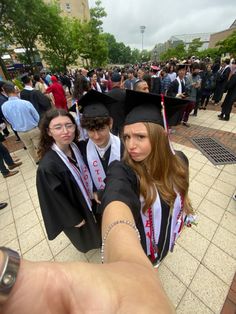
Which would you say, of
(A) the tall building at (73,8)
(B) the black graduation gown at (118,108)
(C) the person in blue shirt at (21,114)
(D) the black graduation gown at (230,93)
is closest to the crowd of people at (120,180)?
(B) the black graduation gown at (118,108)

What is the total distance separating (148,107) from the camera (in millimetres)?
1437

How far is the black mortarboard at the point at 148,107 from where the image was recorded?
4.46ft

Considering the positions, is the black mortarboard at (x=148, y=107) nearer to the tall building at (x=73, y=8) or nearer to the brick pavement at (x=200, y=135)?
the brick pavement at (x=200, y=135)

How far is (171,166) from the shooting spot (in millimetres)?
1364

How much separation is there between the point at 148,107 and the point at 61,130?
3.08 feet

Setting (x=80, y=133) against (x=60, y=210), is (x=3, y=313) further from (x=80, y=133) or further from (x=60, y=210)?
(x=80, y=133)

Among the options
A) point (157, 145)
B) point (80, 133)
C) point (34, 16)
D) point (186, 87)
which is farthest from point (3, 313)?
point (34, 16)

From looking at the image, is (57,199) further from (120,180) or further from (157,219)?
(157,219)

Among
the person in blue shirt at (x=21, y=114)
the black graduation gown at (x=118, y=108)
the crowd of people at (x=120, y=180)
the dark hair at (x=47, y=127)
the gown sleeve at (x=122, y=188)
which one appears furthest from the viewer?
the person in blue shirt at (x=21, y=114)

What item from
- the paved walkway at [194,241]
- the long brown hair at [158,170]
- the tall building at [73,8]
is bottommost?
the paved walkway at [194,241]

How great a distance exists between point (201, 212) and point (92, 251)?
1.87 metres

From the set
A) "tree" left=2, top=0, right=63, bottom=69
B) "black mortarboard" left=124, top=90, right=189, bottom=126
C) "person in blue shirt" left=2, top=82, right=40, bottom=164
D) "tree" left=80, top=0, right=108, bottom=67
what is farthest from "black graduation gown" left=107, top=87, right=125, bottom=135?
"tree" left=80, top=0, right=108, bottom=67

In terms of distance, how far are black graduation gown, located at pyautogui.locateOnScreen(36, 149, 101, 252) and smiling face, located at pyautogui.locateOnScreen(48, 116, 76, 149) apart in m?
0.15

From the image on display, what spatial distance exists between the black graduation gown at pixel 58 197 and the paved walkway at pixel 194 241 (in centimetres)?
89
